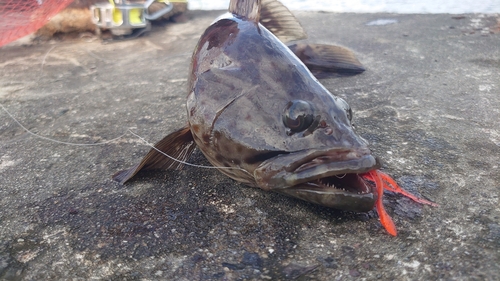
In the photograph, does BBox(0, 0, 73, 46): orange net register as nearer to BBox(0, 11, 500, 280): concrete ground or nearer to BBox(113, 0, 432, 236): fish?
BBox(0, 11, 500, 280): concrete ground

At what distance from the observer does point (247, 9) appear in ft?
9.47

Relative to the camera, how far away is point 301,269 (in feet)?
6.07

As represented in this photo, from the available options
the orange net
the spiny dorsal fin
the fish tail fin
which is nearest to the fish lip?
the fish tail fin

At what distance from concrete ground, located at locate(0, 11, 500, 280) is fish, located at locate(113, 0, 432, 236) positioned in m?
0.15

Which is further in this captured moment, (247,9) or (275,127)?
(247,9)

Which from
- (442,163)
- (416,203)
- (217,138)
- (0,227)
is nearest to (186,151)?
(217,138)

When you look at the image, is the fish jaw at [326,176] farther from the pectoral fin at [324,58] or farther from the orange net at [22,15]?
the orange net at [22,15]

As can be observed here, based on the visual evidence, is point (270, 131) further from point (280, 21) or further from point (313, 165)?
point (280, 21)

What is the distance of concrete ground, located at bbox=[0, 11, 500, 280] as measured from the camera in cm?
190

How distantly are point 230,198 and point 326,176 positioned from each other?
0.66 metres

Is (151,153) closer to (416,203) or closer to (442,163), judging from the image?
(416,203)

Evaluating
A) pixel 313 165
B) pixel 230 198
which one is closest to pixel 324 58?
pixel 230 198

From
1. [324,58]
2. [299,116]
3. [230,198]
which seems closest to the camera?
[299,116]

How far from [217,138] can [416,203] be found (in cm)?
106
